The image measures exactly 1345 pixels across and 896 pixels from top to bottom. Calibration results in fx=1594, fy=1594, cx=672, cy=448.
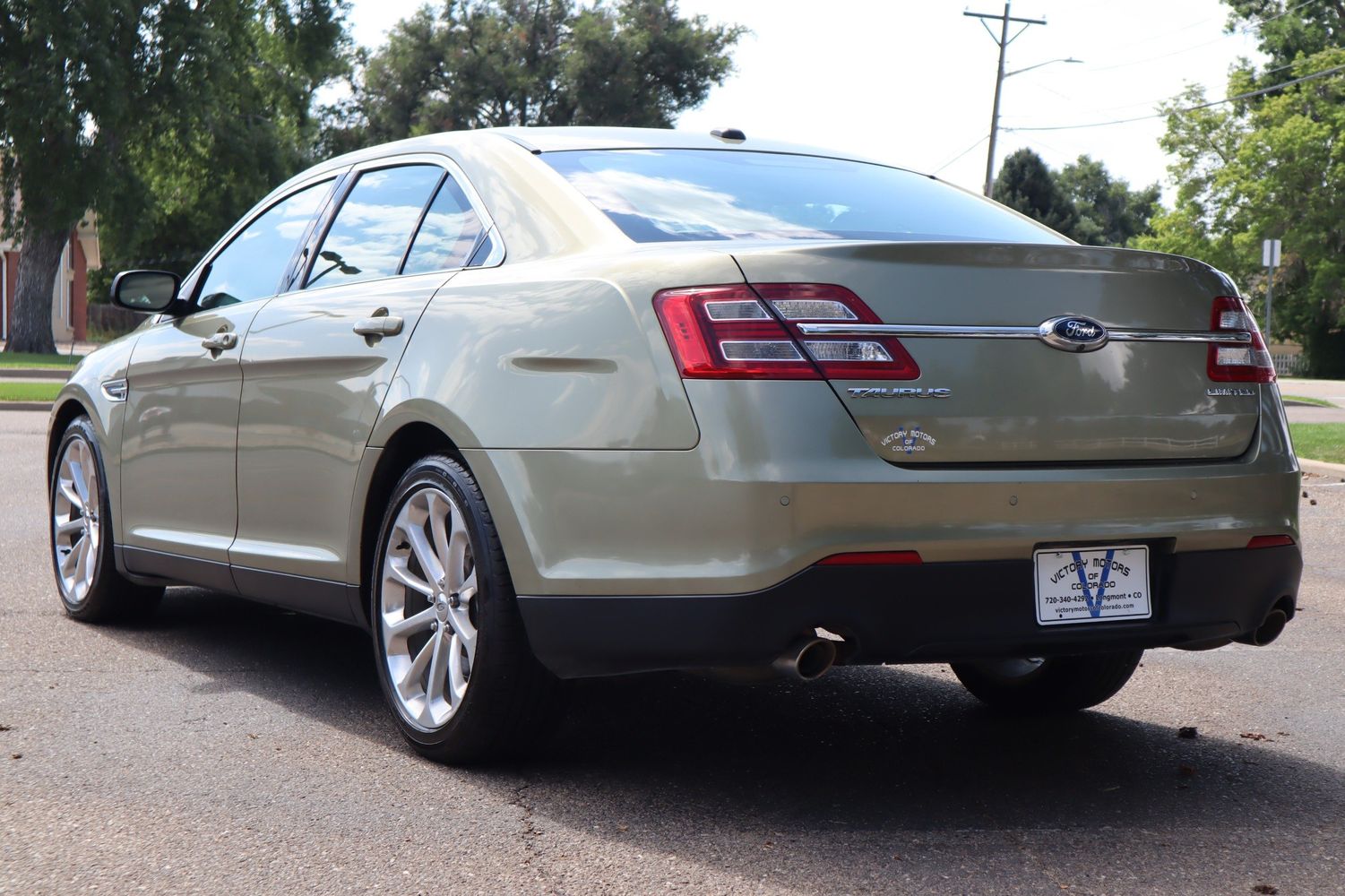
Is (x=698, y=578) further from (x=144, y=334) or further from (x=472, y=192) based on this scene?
(x=144, y=334)

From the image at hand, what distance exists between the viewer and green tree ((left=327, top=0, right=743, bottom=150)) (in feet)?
188

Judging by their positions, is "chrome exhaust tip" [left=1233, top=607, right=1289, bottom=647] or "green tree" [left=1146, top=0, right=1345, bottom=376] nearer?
"chrome exhaust tip" [left=1233, top=607, right=1289, bottom=647]

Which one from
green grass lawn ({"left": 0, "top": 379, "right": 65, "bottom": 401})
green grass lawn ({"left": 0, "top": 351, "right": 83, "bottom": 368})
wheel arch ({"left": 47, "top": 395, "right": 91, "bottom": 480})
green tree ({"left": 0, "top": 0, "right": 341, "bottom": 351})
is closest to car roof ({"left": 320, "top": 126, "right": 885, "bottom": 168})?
wheel arch ({"left": 47, "top": 395, "right": 91, "bottom": 480})

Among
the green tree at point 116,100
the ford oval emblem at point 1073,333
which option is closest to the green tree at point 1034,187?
the green tree at point 116,100

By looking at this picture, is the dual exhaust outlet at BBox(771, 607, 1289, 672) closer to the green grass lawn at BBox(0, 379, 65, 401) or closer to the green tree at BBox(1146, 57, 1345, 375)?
the green grass lawn at BBox(0, 379, 65, 401)

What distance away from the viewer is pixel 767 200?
4.23 meters

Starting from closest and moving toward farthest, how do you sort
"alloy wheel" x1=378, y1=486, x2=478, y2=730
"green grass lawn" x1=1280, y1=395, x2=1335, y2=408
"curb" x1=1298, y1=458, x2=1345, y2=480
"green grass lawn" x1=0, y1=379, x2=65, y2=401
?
"alloy wheel" x1=378, y1=486, x2=478, y2=730 → "curb" x1=1298, y1=458, x2=1345, y2=480 → "green grass lawn" x1=0, y1=379, x2=65, y2=401 → "green grass lawn" x1=1280, y1=395, x2=1335, y2=408

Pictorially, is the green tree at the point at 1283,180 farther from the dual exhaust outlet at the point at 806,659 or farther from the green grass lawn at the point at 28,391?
the dual exhaust outlet at the point at 806,659

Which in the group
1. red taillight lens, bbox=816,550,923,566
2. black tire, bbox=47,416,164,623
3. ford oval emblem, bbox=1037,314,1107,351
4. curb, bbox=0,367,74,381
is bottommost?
curb, bbox=0,367,74,381

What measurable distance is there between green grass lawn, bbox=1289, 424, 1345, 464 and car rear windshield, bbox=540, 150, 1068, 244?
9974 millimetres

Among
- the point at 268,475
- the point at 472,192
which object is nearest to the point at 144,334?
the point at 268,475

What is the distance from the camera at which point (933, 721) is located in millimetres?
4742

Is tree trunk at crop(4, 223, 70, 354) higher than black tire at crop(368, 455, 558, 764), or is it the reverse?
black tire at crop(368, 455, 558, 764)

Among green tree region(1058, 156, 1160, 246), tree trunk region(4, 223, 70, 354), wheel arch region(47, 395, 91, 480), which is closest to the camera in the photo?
wheel arch region(47, 395, 91, 480)
